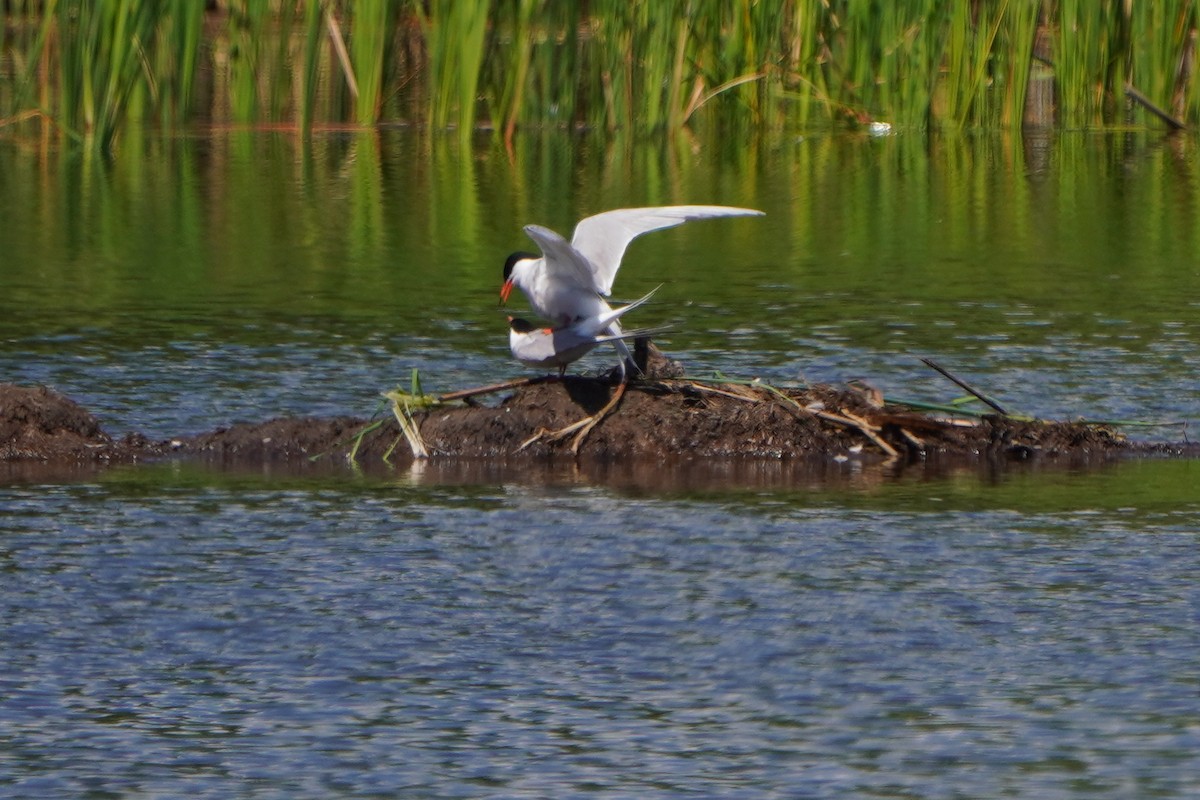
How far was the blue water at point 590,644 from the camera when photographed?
16.7ft

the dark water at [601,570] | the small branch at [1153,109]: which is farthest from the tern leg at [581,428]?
the small branch at [1153,109]

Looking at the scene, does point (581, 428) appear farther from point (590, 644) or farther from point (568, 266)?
point (590, 644)

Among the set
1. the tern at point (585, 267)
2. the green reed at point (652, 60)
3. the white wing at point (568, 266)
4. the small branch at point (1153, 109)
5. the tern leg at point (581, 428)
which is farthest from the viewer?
the small branch at point (1153, 109)

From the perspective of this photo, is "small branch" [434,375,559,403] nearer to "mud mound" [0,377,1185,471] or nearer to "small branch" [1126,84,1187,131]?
"mud mound" [0,377,1185,471]

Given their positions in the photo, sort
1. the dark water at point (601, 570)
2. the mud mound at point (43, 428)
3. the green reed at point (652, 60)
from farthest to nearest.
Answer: the green reed at point (652, 60) → the mud mound at point (43, 428) → the dark water at point (601, 570)

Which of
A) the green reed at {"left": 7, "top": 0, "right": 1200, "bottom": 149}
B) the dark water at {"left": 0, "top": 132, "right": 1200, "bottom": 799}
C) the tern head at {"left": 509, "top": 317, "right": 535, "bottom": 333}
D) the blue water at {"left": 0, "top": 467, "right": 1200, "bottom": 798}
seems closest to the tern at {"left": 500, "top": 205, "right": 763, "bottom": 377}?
the tern head at {"left": 509, "top": 317, "right": 535, "bottom": 333}

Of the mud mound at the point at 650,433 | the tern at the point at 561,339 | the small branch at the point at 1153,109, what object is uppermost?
the small branch at the point at 1153,109

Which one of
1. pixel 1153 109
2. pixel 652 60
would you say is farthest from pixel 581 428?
pixel 1153 109

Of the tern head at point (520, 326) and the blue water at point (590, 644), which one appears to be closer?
the blue water at point (590, 644)

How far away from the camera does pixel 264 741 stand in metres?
5.27

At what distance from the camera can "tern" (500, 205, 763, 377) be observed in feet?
28.6

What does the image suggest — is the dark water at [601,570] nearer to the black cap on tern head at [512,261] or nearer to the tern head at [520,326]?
the tern head at [520,326]

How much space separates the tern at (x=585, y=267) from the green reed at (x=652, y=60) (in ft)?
32.1

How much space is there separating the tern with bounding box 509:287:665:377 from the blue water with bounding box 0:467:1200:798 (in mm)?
662
